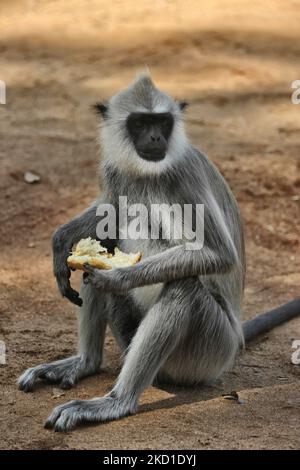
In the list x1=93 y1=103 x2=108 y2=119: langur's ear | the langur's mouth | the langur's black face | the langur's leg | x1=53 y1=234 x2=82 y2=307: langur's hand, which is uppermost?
x1=93 y1=103 x2=108 y2=119: langur's ear

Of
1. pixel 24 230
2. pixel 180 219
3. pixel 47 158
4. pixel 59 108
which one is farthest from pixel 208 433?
pixel 59 108

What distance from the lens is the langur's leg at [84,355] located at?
18.0 ft

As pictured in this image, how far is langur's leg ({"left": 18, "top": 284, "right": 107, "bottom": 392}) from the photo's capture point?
5.47 m

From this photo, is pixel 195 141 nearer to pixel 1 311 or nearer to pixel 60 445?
pixel 1 311

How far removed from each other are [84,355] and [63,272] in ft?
1.75

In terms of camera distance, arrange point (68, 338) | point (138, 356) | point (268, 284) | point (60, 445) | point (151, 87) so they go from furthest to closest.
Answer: point (268, 284), point (68, 338), point (151, 87), point (138, 356), point (60, 445)

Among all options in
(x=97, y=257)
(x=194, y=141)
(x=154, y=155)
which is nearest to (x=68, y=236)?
(x=97, y=257)

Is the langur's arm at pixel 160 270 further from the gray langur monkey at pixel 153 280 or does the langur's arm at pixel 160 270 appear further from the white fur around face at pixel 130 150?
the white fur around face at pixel 130 150

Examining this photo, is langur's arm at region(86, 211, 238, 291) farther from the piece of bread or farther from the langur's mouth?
the langur's mouth

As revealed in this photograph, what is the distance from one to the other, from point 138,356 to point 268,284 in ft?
9.25

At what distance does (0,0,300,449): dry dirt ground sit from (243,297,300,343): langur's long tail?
79 millimetres

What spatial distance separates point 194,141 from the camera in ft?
30.7

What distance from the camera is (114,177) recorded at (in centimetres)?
550

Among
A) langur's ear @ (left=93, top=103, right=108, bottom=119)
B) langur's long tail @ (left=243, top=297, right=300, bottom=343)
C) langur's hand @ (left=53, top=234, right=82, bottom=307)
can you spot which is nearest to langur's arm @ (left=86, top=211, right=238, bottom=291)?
langur's hand @ (left=53, top=234, right=82, bottom=307)
